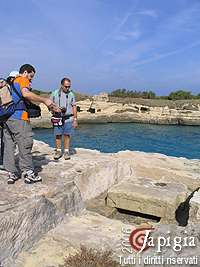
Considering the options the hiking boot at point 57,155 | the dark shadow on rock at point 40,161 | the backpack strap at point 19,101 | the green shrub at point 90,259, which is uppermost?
the backpack strap at point 19,101

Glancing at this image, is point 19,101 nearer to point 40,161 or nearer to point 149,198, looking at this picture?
point 40,161

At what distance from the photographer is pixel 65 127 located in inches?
286

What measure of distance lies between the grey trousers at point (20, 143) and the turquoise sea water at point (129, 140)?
60.6 ft

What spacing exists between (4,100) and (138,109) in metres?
42.9

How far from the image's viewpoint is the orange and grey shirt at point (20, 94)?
4.72 metres

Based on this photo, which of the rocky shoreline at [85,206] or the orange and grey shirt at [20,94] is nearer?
the rocky shoreline at [85,206]

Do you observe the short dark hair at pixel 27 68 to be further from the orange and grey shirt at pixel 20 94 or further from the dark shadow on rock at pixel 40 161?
the dark shadow on rock at pixel 40 161

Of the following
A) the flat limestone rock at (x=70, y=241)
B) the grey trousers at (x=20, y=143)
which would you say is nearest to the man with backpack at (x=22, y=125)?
the grey trousers at (x=20, y=143)

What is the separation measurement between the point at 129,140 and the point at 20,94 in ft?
85.9

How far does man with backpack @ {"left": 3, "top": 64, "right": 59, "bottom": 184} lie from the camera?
4723mm

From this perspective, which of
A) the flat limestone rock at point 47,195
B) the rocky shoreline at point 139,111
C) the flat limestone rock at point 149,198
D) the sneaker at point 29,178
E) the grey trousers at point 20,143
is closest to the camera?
the flat limestone rock at point 47,195

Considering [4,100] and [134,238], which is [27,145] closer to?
[4,100]

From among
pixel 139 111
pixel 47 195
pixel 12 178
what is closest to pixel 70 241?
pixel 47 195

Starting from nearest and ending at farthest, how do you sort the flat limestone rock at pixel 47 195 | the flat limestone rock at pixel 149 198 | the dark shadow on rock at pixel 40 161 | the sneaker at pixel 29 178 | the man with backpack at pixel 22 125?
1. the flat limestone rock at pixel 47 195
2. the man with backpack at pixel 22 125
3. the sneaker at pixel 29 178
4. the flat limestone rock at pixel 149 198
5. the dark shadow on rock at pixel 40 161
